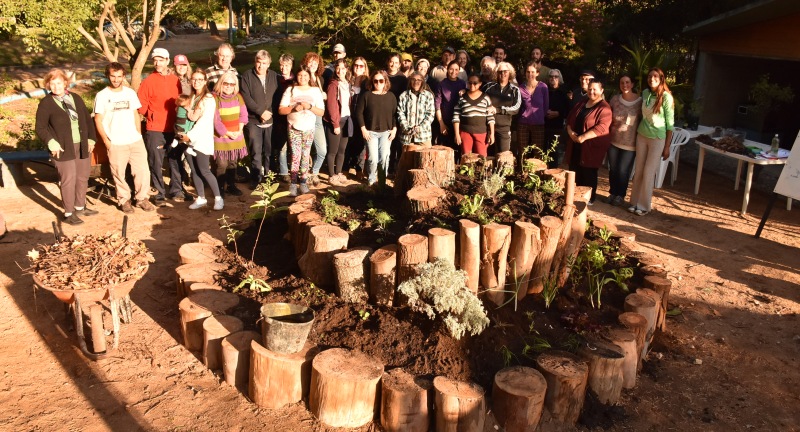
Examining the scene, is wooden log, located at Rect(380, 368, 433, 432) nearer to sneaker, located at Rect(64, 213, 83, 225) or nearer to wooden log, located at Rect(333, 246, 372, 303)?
wooden log, located at Rect(333, 246, 372, 303)

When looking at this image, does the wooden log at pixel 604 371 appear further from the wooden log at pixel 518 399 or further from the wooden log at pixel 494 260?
the wooden log at pixel 494 260

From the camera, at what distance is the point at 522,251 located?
4.96 meters

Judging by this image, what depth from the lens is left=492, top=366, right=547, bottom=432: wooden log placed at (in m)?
3.96

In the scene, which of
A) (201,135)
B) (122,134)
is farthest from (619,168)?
(122,134)

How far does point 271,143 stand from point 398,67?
2074 millimetres

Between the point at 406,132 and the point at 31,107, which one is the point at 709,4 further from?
the point at 31,107

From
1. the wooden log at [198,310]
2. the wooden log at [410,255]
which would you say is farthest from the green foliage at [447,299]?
the wooden log at [198,310]

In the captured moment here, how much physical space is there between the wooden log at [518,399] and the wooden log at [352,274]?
4.21 ft

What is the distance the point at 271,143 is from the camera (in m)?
8.87

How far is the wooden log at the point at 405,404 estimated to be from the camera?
399 centimetres

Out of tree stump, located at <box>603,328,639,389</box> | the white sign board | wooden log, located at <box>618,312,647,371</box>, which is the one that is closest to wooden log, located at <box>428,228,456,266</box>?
tree stump, located at <box>603,328,639,389</box>

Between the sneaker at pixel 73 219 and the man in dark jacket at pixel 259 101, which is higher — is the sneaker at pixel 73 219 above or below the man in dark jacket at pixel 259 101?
below

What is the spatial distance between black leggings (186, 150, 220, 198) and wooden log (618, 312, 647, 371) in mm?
5124

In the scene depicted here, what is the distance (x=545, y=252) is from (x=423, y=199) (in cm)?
109
